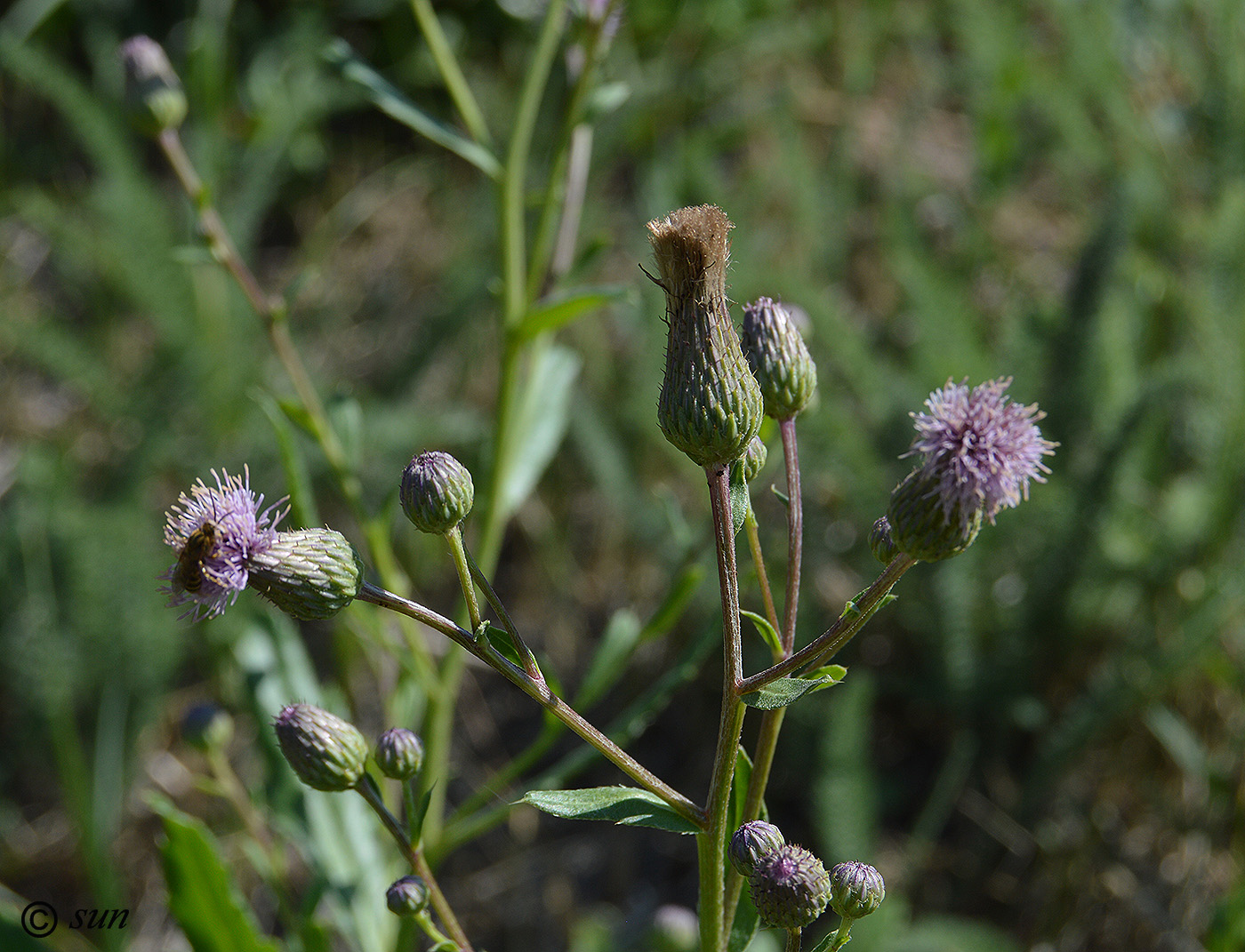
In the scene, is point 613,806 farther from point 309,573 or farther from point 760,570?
point 309,573

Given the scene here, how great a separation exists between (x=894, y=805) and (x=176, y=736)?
2579 millimetres

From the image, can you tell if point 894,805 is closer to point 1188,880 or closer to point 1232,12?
point 1188,880

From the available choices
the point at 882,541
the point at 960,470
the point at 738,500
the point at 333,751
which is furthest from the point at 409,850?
the point at 960,470

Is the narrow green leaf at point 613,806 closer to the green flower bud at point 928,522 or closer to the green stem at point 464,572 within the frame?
the green stem at point 464,572

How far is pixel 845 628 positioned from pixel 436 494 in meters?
0.54

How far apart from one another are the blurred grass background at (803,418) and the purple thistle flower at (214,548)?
100 centimetres

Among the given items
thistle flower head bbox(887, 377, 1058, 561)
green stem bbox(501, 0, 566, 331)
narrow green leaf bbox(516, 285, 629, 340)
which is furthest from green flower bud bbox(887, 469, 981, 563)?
green stem bbox(501, 0, 566, 331)

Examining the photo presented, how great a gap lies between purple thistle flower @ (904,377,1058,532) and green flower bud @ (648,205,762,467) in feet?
0.72

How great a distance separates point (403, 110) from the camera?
241cm

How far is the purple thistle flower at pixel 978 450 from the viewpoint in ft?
4.17

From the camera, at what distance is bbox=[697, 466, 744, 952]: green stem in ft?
4.18

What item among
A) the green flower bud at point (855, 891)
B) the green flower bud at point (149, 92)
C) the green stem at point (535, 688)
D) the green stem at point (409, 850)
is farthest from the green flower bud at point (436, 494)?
the green flower bud at point (149, 92)

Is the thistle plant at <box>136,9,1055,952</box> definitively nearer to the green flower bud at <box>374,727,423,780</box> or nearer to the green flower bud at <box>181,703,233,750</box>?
the green flower bud at <box>374,727,423,780</box>

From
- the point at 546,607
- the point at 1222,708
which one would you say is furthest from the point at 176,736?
the point at 1222,708
